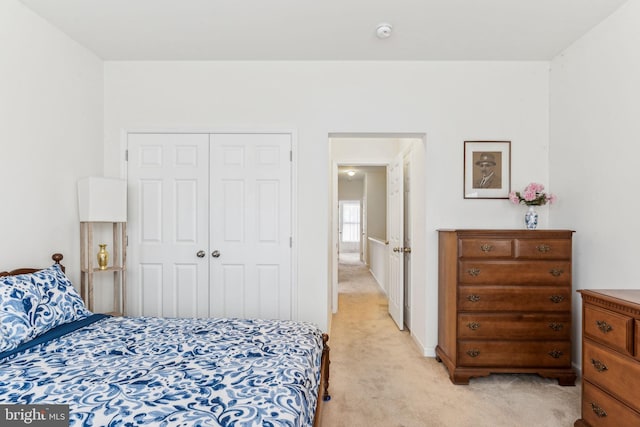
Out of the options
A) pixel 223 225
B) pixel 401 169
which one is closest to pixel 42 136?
pixel 223 225

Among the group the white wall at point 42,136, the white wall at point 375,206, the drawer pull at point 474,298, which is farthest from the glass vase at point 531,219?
the white wall at point 375,206

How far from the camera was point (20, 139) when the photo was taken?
2328 mm

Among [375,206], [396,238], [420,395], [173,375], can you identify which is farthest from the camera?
[375,206]

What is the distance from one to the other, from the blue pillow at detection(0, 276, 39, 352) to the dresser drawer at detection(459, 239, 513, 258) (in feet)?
9.25

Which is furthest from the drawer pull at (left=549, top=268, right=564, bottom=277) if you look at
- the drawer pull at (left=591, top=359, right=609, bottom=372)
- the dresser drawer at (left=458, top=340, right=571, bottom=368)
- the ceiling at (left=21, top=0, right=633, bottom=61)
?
the ceiling at (left=21, top=0, right=633, bottom=61)

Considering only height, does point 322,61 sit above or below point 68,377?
above

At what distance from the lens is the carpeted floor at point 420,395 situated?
2193mm

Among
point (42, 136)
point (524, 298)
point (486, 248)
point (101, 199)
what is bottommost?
point (524, 298)

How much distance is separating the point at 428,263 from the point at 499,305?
707 millimetres

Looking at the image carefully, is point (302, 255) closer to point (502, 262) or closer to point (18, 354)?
point (502, 262)

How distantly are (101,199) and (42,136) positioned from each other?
59 cm

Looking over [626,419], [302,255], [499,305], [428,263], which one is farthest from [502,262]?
[302,255]

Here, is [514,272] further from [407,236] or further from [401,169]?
[401,169]

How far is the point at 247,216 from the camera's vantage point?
3.21 metres
